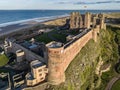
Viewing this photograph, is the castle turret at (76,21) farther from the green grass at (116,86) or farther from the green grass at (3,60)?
the green grass at (3,60)

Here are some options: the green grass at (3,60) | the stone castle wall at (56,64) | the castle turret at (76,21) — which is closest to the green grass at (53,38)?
the castle turret at (76,21)

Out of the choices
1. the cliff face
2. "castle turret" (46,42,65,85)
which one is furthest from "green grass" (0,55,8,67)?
"castle turret" (46,42,65,85)

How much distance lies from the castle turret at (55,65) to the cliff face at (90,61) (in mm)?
1592

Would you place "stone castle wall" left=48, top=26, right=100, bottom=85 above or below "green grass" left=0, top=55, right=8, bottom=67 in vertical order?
above

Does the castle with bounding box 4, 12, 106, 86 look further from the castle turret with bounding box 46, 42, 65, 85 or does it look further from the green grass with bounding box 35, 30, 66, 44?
the green grass with bounding box 35, 30, 66, 44

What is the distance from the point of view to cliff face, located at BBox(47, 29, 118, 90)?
167 feet

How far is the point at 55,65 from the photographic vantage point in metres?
44.5

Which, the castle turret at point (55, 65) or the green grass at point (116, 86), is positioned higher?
the castle turret at point (55, 65)

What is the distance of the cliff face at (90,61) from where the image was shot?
50.8 metres

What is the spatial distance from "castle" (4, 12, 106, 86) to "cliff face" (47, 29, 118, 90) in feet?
5.20

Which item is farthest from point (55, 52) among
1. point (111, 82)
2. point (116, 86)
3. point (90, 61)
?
point (111, 82)

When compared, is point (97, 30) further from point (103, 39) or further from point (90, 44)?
point (90, 44)

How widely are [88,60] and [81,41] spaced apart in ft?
20.7

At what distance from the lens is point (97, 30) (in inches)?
3034
